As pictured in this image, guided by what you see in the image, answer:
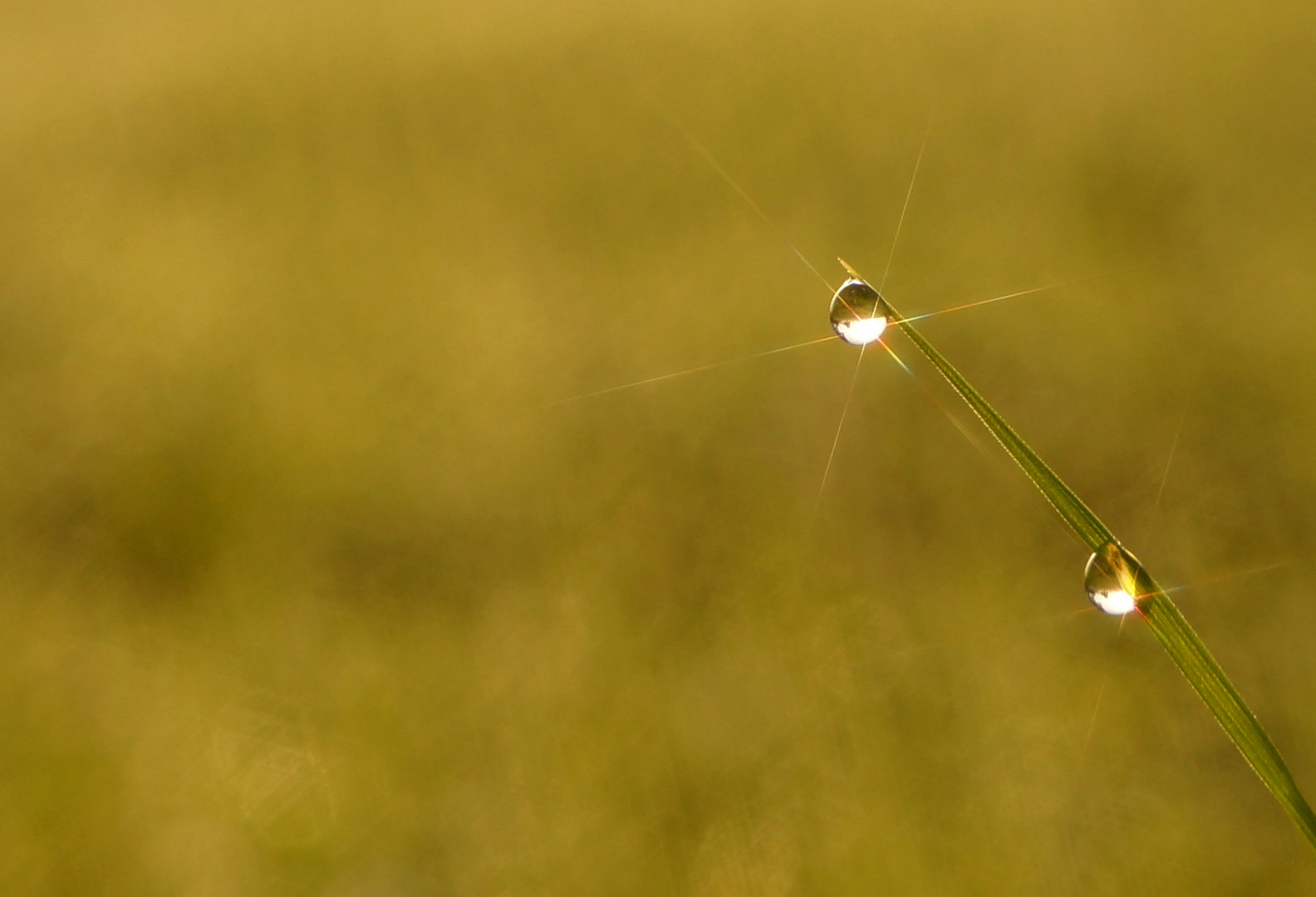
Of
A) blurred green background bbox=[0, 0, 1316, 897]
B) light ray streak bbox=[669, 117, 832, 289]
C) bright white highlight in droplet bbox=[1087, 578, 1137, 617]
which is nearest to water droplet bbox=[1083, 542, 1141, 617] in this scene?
bright white highlight in droplet bbox=[1087, 578, 1137, 617]

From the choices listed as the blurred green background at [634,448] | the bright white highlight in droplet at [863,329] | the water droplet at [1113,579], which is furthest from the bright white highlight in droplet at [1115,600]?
the blurred green background at [634,448]

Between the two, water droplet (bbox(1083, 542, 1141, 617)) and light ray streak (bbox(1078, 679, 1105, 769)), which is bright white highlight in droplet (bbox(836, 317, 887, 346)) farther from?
light ray streak (bbox(1078, 679, 1105, 769))

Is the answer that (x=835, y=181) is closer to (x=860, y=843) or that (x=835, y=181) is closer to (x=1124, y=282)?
(x=1124, y=282)

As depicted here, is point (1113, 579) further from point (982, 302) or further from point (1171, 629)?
point (982, 302)

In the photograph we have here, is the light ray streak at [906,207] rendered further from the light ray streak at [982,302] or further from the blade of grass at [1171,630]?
the blade of grass at [1171,630]

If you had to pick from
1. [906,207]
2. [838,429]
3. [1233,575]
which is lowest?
[1233,575]

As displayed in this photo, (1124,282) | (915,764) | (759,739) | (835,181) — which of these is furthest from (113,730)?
(1124,282)

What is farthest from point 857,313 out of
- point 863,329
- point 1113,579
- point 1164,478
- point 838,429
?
point 1164,478
